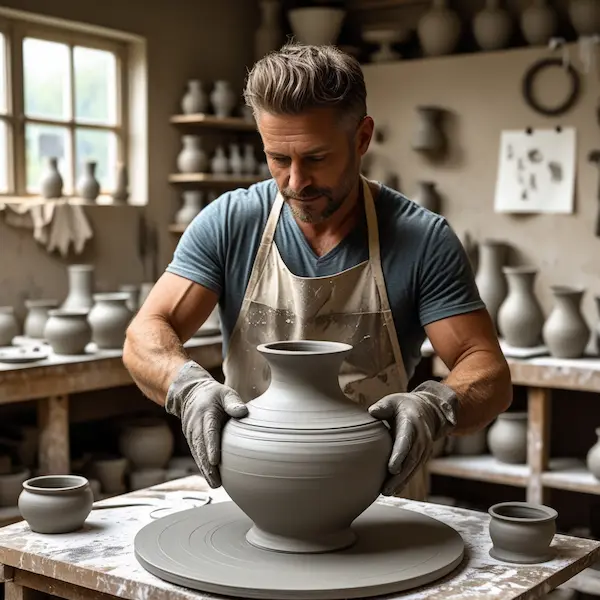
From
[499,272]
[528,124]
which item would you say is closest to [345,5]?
[528,124]

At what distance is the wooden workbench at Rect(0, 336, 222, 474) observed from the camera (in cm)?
400

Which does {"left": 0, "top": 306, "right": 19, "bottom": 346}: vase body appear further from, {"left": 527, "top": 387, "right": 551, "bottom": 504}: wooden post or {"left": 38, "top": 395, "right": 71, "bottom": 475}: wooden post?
{"left": 527, "top": 387, "right": 551, "bottom": 504}: wooden post

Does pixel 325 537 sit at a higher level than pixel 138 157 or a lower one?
lower

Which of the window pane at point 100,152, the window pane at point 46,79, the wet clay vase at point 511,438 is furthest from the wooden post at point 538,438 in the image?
the window pane at point 46,79

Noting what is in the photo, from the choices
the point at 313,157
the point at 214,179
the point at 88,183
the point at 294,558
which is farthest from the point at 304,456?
the point at 214,179

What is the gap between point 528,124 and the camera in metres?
5.23

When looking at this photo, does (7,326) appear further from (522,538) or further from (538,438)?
(522,538)

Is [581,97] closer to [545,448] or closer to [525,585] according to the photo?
[545,448]

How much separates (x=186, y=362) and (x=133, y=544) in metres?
0.43

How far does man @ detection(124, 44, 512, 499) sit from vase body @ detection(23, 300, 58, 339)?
2.27m

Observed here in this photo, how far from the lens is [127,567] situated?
6.65 feet

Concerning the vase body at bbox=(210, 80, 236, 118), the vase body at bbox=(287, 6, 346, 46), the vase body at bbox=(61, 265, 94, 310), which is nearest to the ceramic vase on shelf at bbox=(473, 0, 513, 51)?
the vase body at bbox=(287, 6, 346, 46)

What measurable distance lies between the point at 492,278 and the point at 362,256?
2572mm

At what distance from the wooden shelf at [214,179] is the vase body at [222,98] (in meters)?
0.35
